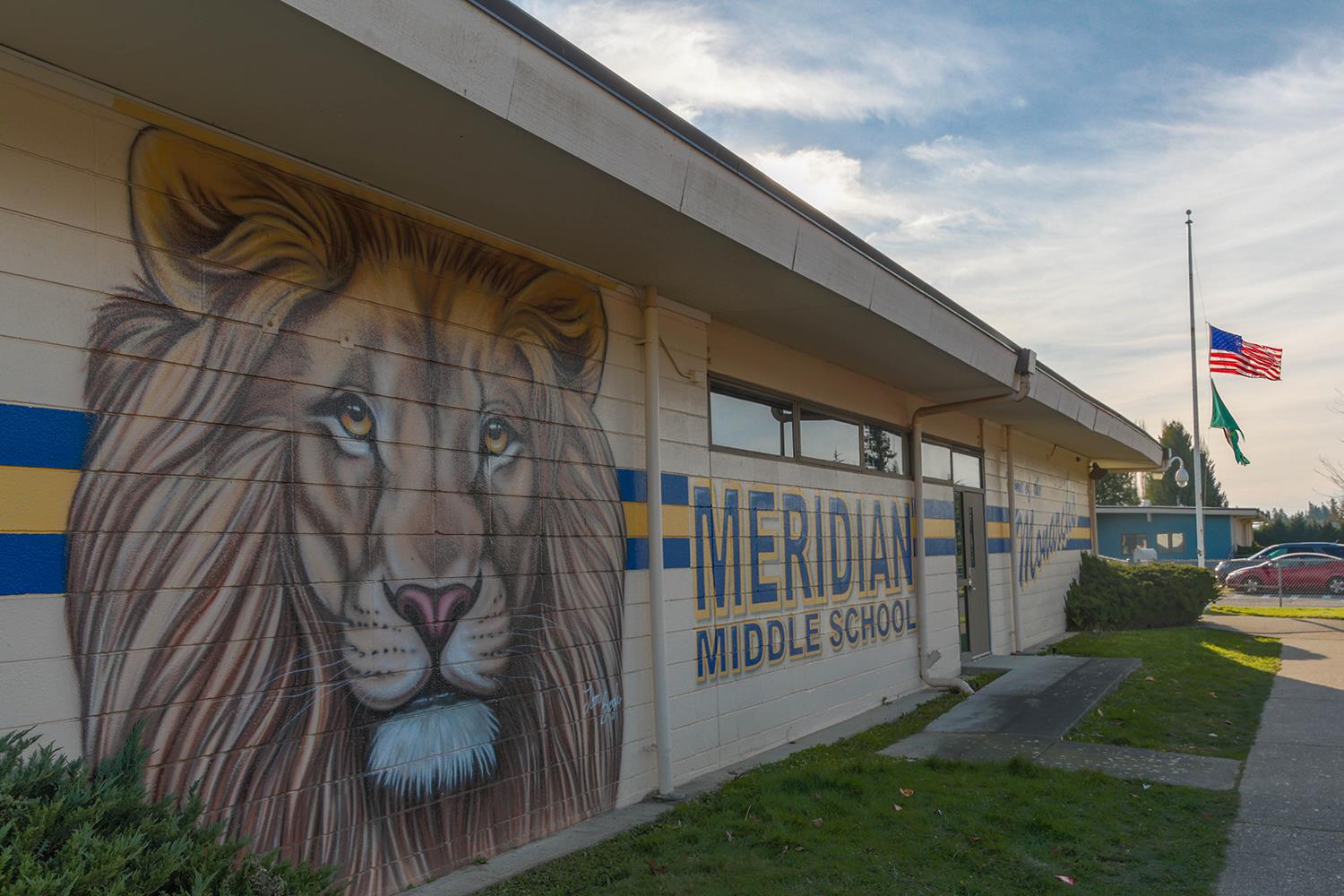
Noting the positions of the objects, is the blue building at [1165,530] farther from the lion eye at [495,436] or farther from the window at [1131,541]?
the lion eye at [495,436]

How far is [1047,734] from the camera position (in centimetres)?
813

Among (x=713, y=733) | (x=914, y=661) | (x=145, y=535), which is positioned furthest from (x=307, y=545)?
(x=914, y=661)

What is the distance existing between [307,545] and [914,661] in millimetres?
8118

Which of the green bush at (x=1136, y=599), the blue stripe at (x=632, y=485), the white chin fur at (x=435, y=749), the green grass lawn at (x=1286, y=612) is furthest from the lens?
the green grass lawn at (x=1286, y=612)

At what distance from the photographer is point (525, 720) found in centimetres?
563

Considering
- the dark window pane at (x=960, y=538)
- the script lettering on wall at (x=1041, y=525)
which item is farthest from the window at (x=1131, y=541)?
the dark window pane at (x=960, y=538)

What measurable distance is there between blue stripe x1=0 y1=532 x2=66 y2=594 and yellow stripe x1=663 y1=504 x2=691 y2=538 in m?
3.93

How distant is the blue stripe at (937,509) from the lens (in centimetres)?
1168

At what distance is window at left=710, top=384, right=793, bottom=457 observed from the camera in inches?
307

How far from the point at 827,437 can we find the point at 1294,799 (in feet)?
15.5

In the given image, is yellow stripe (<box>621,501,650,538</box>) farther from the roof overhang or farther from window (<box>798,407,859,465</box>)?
window (<box>798,407,859,465</box>)

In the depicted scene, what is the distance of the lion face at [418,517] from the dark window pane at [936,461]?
7321mm

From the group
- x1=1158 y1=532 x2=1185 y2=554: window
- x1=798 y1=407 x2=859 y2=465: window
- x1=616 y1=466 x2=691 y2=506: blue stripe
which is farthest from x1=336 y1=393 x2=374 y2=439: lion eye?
x1=1158 y1=532 x2=1185 y2=554: window

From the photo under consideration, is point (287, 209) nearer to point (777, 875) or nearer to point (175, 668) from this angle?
point (175, 668)
